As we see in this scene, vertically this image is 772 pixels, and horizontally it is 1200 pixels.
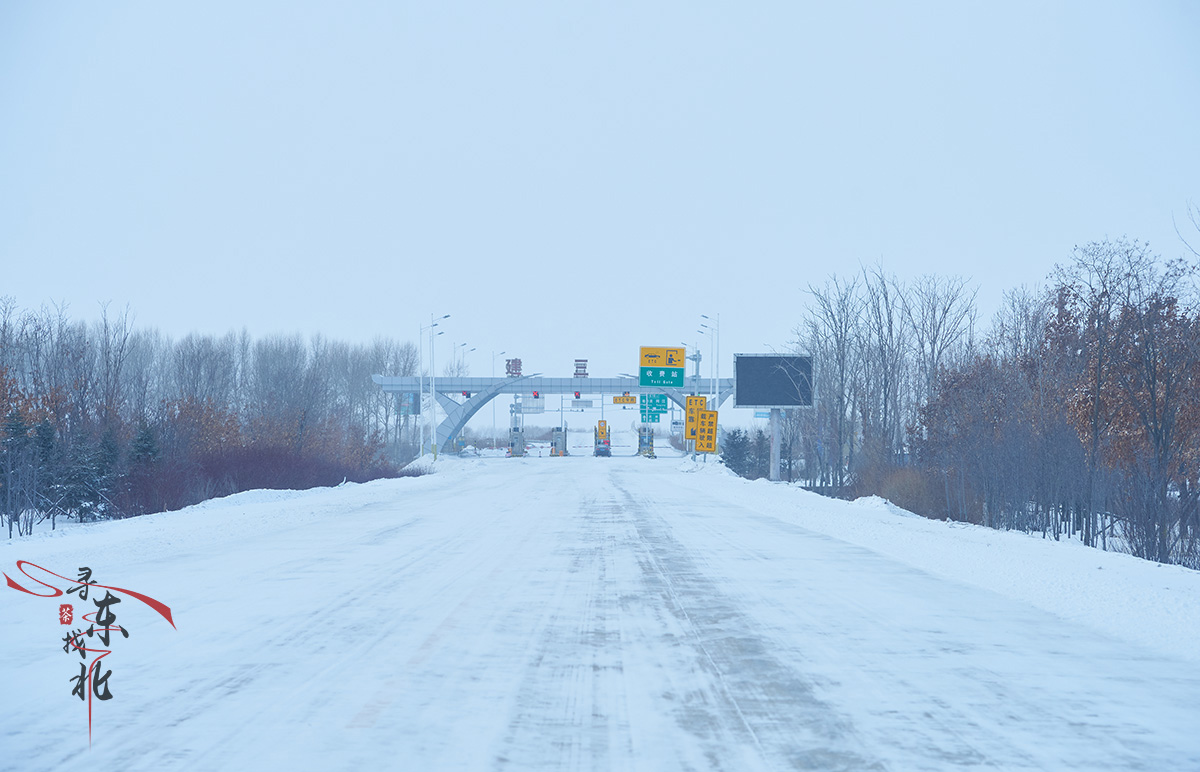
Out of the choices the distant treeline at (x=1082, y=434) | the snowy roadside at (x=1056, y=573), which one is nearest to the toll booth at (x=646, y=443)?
the distant treeline at (x=1082, y=434)

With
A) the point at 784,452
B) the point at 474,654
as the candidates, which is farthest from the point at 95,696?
the point at 784,452

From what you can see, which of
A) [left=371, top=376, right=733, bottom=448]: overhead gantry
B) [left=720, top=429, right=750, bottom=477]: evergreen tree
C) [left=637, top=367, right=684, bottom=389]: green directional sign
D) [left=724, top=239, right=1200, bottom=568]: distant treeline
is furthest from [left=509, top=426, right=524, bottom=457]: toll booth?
[left=724, top=239, right=1200, bottom=568]: distant treeline

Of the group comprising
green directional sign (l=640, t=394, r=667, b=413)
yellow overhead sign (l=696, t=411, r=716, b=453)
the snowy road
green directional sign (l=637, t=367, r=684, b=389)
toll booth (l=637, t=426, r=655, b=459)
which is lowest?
toll booth (l=637, t=426, r=655, b=459)

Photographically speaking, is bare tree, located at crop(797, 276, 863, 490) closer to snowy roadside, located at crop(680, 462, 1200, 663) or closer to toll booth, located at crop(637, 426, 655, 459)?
snowy roadside, located at crop(680, 462, 1200, 663)

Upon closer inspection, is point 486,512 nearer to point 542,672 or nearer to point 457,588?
point 457,588

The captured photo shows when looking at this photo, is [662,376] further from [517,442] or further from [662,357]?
[517,442]

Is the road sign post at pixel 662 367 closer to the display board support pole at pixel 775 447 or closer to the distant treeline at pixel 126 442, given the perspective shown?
the display board support pole at pixel 775 447

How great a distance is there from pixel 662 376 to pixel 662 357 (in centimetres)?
157

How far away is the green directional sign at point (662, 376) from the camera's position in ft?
225

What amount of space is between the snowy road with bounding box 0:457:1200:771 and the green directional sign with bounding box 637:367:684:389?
5404 cm

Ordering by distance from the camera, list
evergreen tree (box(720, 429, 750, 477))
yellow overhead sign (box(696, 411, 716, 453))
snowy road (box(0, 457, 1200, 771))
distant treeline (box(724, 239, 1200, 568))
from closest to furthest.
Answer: snowy road (box(0, 457, 1200, 771)) → distant treeline (box(724, 239, 1200, 568)) → evergreen tree (box(720, 429, 750, 477)) → yellow overhead sign (box(696, 411, 716, 453))

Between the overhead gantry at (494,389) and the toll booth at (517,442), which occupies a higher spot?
the overhead gantry at (494,389)

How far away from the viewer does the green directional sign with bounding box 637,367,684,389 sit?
68625 mm

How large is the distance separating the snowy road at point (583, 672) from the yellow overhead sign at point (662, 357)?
179ft
